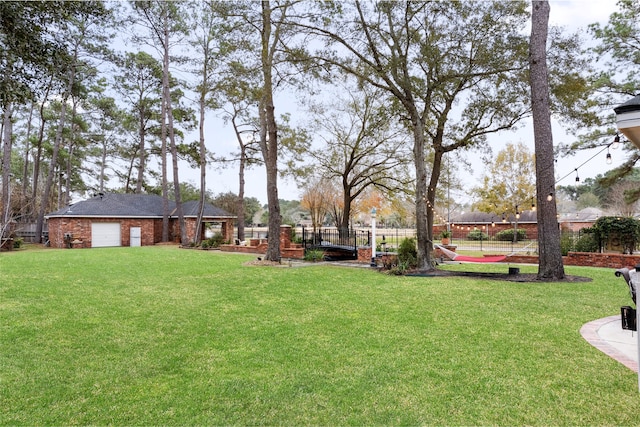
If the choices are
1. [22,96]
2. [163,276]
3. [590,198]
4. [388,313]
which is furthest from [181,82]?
[590,198]

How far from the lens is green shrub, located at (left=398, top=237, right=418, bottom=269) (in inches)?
411

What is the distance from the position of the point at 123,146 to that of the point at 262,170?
1326cm

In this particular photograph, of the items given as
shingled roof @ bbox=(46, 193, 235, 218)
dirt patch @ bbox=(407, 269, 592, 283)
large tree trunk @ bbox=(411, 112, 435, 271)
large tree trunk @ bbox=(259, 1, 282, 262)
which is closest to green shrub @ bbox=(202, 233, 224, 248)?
shingled roof @ bbox=(46, 193, 235, 218)

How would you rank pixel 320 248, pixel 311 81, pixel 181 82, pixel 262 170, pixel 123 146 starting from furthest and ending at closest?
pixel 123 146 < pixel 262 170 < pixel 181 82 < pixel 320 248 < pixel 311 81

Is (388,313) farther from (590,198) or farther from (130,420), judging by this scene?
(590,198)

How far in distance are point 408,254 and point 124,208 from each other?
19.2m

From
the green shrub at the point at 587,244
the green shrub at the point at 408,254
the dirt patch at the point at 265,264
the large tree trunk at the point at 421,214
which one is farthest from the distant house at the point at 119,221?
the green shrub at the point at 587,244

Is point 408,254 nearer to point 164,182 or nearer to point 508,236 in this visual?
point 164,182

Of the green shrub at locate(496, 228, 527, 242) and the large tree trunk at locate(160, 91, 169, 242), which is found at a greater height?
the large tree trunk at locate(160, 91, 169, 242)

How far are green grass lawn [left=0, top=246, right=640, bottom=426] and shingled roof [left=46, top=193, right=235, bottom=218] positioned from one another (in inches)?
625

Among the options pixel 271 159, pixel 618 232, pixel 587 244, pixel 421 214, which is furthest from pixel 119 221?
pixel 618 232

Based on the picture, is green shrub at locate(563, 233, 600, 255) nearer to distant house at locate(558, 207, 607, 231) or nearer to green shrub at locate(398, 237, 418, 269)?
green shrub at locate(398, 237, 418, 269)

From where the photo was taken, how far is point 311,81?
1216 centimetres

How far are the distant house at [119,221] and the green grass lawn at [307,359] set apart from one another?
1544cm
